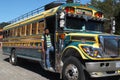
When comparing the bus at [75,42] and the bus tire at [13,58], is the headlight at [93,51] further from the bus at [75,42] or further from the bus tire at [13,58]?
the bus tire at [13,58]

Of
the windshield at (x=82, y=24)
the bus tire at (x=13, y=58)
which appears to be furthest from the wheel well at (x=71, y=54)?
the bus tire at (x=13, y=58)

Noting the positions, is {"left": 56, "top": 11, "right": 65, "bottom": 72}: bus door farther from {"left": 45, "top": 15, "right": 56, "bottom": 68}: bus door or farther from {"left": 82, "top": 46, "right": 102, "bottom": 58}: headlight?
{"left": 82, "top": 46, "right": 102, "bottom": 58}: headlight

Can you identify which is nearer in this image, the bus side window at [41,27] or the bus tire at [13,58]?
the bus side window at [41,27]

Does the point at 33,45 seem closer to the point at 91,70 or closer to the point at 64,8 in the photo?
the point at 64,8

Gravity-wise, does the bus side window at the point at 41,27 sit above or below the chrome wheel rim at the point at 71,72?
above

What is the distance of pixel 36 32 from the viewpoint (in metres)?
11.9

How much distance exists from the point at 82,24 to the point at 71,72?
2151 mm

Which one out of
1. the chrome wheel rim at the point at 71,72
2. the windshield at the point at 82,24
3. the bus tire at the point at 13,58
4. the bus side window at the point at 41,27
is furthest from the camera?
the bus tire at the point at 13,58

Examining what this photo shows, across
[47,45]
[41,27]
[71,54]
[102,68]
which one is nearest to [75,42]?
[71,54]

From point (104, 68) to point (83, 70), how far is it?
63cm

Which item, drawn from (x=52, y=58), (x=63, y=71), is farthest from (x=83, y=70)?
(x=52, y=58)

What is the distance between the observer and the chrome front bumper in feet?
26.9

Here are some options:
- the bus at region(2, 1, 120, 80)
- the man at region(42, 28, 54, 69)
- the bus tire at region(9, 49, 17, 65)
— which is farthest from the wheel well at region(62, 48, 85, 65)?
the bus tire at region(9, 49, 17, 65)

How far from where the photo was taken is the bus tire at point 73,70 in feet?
27.5
